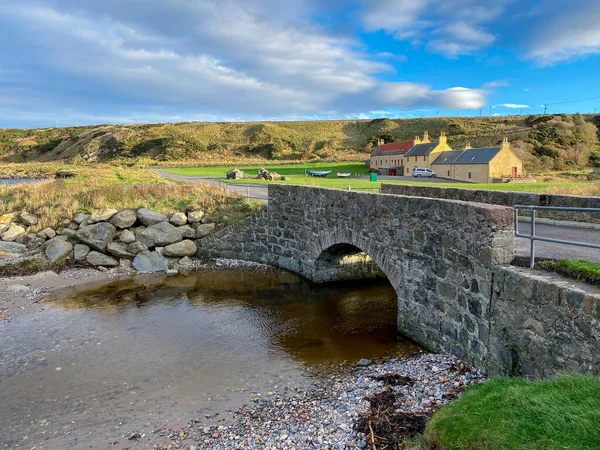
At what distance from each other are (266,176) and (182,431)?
35068 mm

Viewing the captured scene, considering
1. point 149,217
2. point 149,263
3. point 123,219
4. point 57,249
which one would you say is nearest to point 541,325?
point 149,263

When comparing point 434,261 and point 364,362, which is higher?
point 434,261

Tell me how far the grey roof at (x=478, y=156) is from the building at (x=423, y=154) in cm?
778

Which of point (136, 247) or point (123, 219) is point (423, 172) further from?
point (136, 247)

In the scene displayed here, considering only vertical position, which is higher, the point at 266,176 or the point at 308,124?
the point at 308,124

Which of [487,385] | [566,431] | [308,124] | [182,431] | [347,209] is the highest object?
[308,124]

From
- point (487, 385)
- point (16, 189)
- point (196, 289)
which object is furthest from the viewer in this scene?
point (16, 189)

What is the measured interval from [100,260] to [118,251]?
775mm

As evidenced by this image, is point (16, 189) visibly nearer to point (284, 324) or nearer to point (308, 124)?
point (284, 324)

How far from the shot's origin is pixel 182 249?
19.7 meters

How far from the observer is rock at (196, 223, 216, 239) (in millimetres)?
Result: 20359

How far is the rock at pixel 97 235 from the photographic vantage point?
19.0 meters

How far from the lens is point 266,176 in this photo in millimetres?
41531

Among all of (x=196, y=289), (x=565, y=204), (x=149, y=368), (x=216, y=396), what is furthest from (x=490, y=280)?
(x=196, y=289)
